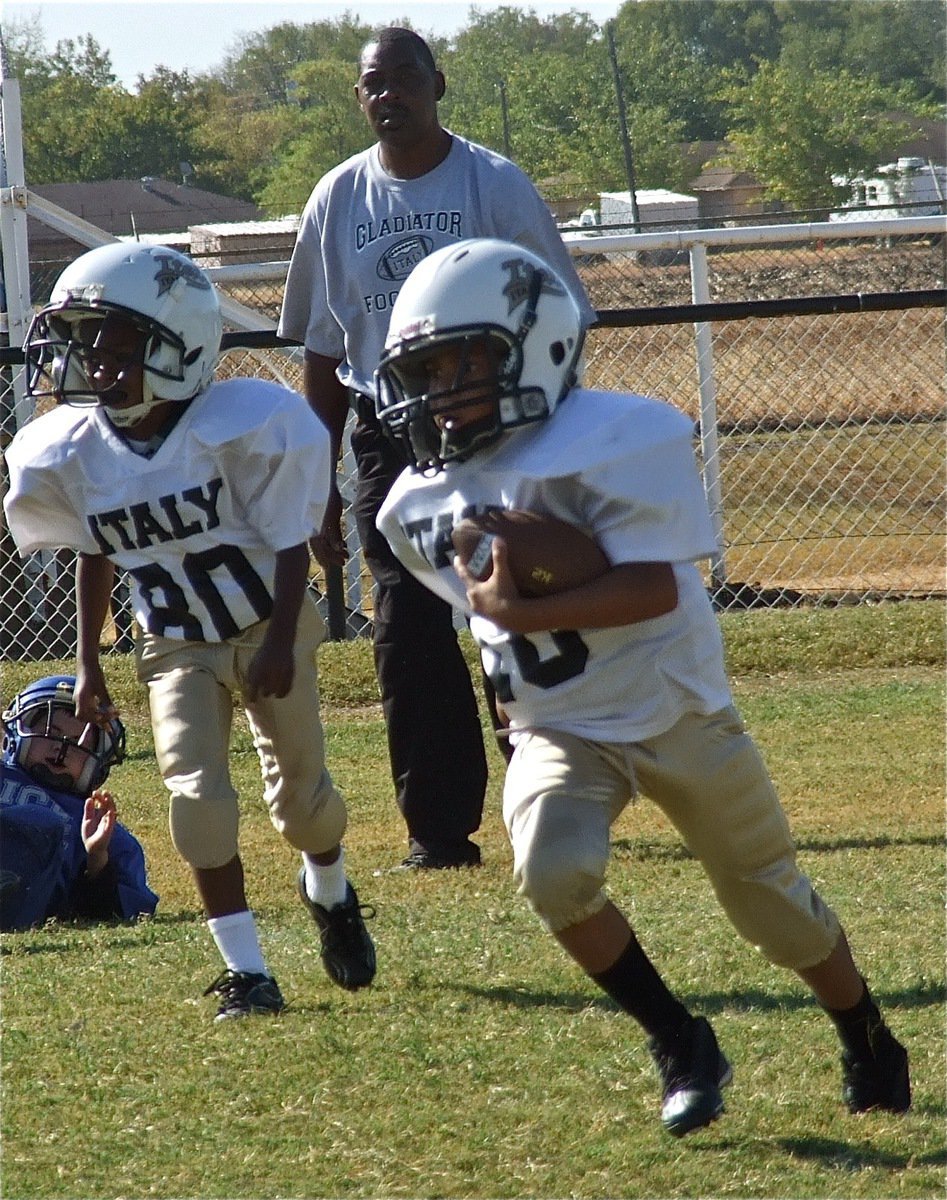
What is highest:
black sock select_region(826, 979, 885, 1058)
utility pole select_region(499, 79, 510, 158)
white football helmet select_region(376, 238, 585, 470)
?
utility pole select_region(499, 79, 510, 158)

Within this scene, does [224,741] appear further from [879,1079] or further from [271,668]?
[879,1079]

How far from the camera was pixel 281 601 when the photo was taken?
3770 mm

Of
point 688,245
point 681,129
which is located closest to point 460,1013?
point 688,245

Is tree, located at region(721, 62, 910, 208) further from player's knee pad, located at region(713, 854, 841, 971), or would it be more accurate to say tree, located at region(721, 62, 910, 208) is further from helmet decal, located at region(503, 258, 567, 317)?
player's knee pad, located at region(713, 854, 841, 971)

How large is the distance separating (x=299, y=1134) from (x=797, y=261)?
978 inches

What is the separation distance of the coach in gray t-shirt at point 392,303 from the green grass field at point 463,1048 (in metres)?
0.29

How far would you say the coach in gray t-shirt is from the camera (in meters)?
4.82

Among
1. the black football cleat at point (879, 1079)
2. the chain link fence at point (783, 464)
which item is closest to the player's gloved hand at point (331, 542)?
the black football cleat at point (879, 1079)

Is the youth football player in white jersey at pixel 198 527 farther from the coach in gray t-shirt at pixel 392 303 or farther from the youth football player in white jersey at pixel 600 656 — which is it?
the coach in gray t-shirt at pixel 392 303

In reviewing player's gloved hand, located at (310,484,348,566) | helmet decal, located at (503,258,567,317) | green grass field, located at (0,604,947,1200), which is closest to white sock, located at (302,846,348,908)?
green grass field, located at (0,604,947,1200)

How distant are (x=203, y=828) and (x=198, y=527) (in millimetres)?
662

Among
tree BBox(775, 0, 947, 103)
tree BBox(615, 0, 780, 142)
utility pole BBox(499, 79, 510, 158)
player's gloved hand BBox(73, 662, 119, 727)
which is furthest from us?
tree BBox(775, 0, 947, 103)

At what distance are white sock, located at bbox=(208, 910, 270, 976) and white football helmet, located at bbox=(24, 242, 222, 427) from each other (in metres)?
1.13

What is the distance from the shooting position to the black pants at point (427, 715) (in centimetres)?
508
